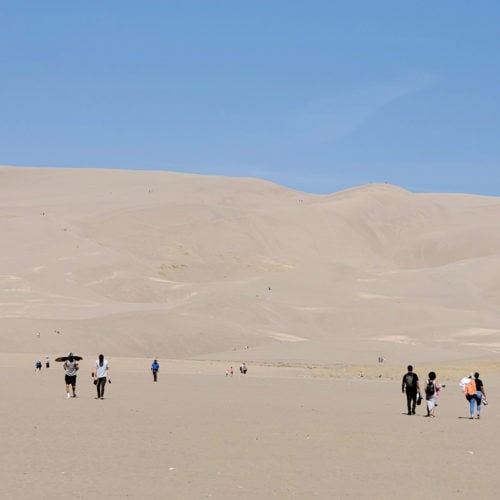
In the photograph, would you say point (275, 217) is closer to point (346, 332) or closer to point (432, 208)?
point (432, 208)

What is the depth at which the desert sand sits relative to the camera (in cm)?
1320

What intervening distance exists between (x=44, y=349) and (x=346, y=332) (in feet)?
81.7

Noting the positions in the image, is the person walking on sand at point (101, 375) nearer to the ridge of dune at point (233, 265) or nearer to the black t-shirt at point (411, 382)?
the black t-shirt at point (411, 382)

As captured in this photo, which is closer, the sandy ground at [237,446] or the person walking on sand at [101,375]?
the sandy ground at [237,446]

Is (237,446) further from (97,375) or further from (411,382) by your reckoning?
(97,375)

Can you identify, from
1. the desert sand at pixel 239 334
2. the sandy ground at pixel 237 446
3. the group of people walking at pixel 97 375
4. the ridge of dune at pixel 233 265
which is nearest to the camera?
the sandy ground at pixel 237 446

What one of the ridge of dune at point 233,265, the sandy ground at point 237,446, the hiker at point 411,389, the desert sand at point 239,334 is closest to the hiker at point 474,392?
the sandy ground at point 237,446

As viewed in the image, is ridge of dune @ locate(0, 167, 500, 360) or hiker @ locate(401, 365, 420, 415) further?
ridge of dune @ locate(0, 167, 500, 360)

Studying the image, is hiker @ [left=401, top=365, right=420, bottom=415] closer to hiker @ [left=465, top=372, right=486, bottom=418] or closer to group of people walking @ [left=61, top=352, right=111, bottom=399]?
hiker @ [left=465, top=372, right=486, bottom=418]

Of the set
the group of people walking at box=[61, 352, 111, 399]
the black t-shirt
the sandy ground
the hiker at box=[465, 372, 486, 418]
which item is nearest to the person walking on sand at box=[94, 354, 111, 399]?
the group of people walking at box=[61, 352, 111, 399]

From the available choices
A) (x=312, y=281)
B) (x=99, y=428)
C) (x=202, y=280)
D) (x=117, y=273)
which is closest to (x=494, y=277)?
(x=312, y=281)

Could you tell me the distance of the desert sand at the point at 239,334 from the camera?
1320cm

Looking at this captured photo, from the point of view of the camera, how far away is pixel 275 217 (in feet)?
409

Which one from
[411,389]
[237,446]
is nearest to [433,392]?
[411,389]
